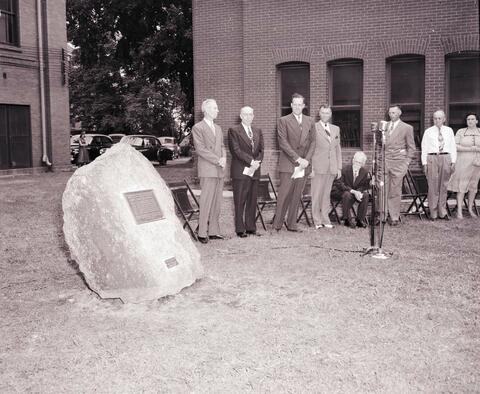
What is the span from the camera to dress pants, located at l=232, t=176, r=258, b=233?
8914 mm

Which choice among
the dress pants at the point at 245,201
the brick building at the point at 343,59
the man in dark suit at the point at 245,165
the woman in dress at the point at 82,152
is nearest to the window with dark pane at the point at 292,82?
the brick building at the point at 343,59

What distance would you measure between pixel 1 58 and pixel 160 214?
58.0ft

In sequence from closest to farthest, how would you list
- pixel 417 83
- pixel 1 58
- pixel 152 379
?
pixel 152 379 < pixel 417 83 < pixel 1 58

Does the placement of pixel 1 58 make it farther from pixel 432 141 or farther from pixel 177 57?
pixel 432 141

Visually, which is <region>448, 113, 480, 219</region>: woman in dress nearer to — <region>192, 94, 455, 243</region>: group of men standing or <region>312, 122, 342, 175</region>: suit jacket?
<region>192, 94, 455, 243</region>: group of men standing

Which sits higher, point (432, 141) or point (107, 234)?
point (432, 141)

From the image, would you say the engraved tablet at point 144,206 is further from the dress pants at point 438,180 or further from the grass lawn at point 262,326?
the dress pants at point 438,180

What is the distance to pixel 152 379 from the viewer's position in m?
3.89

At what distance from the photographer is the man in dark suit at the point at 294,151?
925 cm

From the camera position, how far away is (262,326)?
4902 mm

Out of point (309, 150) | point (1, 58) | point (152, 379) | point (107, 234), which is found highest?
point (1, 58)

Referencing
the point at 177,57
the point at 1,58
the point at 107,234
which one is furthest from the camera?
the point at 177,57

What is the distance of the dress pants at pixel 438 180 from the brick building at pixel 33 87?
16.0 meters

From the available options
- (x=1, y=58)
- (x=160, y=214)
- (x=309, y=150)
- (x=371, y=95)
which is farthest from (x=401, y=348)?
(x=1, y=58)
